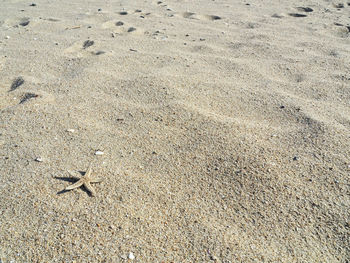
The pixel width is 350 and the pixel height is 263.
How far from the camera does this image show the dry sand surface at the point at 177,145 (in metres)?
1.38

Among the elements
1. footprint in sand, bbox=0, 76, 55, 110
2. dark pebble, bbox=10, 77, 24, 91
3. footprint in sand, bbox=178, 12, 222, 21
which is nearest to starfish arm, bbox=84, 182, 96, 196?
footprint in sand, bbox=0, 76, 55, 110

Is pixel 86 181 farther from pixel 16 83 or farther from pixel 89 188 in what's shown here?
pixel 16 83

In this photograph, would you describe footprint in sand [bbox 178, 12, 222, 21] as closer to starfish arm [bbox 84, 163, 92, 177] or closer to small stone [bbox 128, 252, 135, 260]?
starfish arm [bbox 84, 163, 92, 177]

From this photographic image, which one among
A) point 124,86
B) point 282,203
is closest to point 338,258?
point 282,203

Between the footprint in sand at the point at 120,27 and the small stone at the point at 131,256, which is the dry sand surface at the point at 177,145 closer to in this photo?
the small stone at the point at 131,256

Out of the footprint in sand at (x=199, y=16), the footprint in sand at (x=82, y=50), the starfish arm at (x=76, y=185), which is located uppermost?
the footprint in sand at (x=199, y=16)

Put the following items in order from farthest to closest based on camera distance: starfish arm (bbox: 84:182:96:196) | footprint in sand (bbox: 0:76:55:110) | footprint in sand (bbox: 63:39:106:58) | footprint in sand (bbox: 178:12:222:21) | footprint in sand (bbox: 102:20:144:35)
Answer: footprint in sand (bbox: 178:12:222:21) < footprint in sand (bbox: 102:20:144:35) < footprint in sand (bbox: 63:39:106:58) < footprint in sand (bbox: 0:76:55:110) < starfish arm (bbox: 84:182:96:196)

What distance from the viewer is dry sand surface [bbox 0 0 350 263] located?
4.53 ft

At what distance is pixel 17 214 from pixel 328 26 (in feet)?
12.7

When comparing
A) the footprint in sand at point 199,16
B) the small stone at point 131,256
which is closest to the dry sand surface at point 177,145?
the small stone at point 131,256

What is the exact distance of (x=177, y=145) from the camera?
1.95m

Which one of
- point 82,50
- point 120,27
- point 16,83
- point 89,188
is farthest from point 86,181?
point 120,27

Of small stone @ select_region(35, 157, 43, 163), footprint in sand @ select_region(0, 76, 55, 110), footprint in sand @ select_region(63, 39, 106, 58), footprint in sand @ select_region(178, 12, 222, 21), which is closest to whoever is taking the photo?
small stone @ select_region(35, 157, 43, 163)

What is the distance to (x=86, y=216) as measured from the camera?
146cm
